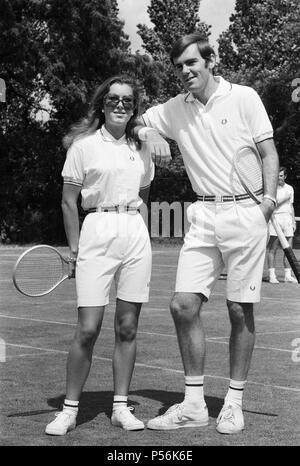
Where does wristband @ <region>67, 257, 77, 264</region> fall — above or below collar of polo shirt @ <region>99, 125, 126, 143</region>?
below

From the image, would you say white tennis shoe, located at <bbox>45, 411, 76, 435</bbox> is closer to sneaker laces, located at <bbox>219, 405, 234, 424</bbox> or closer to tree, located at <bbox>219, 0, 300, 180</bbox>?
sneaker laces, located at <bbox>219, 405, 234, 424</bbox>

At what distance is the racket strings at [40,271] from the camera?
6.53 m

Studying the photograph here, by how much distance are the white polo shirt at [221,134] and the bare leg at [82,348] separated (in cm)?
103

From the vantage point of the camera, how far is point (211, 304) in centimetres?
1414

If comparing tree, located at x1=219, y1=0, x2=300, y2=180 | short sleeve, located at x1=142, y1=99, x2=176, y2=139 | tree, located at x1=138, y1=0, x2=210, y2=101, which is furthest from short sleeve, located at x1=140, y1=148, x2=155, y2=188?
tree, located at x1=138, y1=0, x2=210, y2=101

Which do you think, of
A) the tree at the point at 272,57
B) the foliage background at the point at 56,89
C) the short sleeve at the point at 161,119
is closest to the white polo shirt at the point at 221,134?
the short sleeve at the point at 161,119

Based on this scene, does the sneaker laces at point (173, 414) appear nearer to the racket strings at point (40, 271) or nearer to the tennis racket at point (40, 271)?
the tennis racket at point (40, 271)

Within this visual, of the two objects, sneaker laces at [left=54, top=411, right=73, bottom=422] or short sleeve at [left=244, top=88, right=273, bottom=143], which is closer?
sneaker laces at [left=54, top=411, right=73, bottom=422]

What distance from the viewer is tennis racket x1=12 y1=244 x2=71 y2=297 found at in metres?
6.43

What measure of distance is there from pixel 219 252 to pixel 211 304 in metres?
7.95

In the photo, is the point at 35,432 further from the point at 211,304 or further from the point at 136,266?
the point at 211,304

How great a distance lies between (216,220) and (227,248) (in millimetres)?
186

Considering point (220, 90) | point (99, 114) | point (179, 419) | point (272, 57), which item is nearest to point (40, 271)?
point (99, 114)

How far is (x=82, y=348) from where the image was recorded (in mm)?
6012
